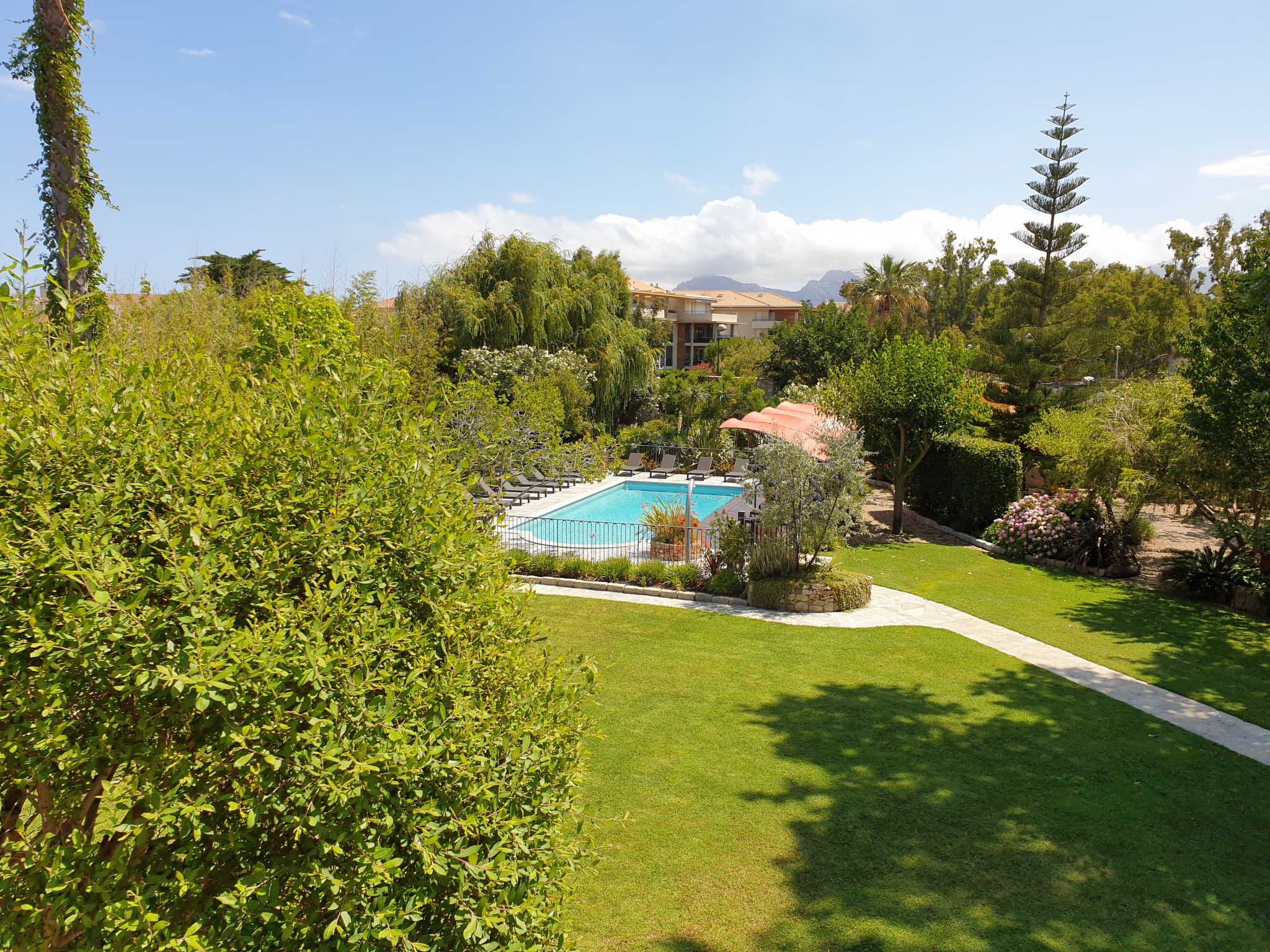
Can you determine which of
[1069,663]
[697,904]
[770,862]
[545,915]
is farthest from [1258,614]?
[545,915]

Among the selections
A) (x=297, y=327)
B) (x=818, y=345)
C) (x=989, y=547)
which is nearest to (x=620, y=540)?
(x=989, y=547)

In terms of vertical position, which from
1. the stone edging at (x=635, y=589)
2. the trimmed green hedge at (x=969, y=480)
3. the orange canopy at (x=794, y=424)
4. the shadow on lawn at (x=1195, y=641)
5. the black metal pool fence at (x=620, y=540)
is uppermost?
the orange canopy at (x=794, y=424)

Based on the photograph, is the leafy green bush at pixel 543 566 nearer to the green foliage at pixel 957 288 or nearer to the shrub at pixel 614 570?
the shrub at pixel 614 570

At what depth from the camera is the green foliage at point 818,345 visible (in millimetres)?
36875

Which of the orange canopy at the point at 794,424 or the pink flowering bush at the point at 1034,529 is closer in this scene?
the pink flowering bush at the point at 1034,529

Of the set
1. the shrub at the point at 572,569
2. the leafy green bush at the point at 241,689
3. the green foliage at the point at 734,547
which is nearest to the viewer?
the leafy green bush at the point at 241,689

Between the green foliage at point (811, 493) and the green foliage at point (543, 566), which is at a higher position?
the green foliage at point (811, 493)

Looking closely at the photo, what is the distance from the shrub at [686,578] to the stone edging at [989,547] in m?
4.89

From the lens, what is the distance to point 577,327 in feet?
111

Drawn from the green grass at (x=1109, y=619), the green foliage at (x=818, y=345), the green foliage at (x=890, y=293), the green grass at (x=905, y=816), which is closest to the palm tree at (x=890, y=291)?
the green foliage at (x=890, y=293)

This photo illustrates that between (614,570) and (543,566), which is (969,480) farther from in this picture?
(543,566)

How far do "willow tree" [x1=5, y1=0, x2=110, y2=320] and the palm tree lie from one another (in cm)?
3890

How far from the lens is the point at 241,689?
8.21 ft

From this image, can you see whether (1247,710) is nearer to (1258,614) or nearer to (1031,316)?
(1258,614)
